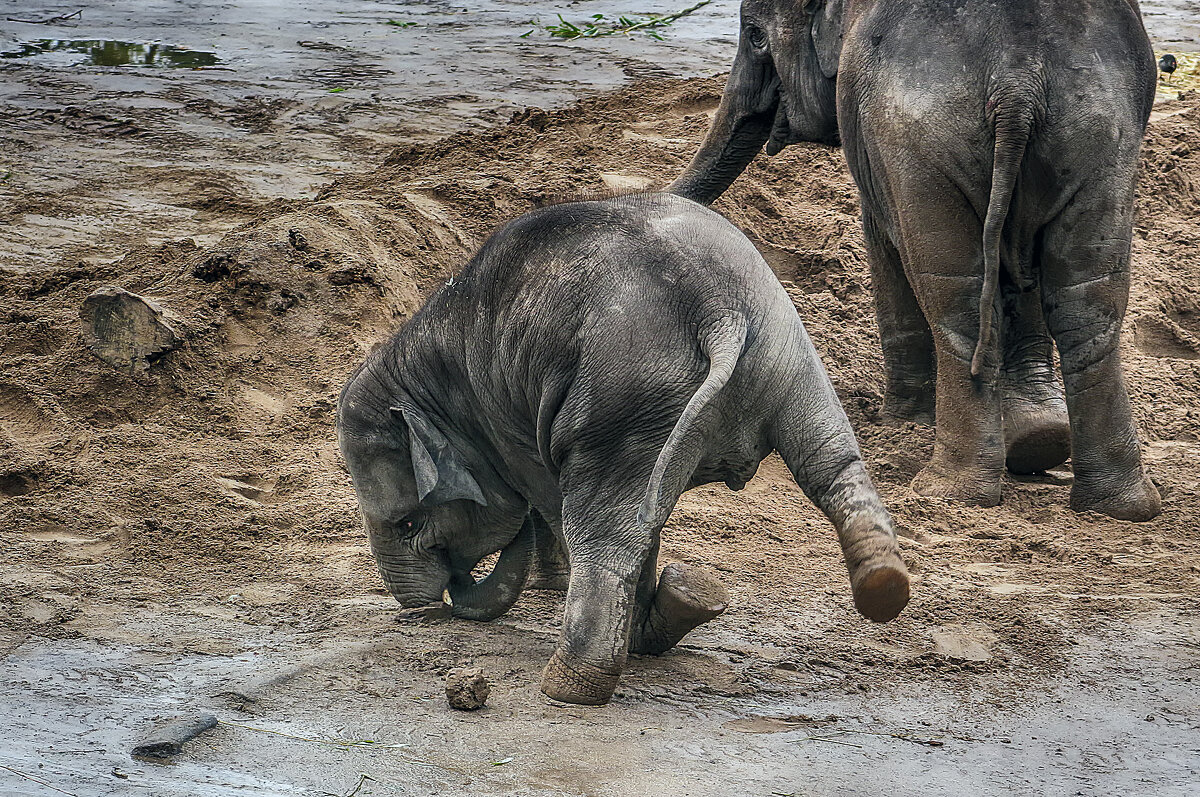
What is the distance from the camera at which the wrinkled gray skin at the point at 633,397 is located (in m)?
3.86

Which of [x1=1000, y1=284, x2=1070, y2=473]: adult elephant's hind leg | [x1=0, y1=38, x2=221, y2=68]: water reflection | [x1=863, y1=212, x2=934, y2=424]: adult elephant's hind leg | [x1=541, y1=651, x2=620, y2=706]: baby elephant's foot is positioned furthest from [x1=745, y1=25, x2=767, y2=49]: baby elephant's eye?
[x1=0, y1=38, x2=221, y2=68]: water reflection

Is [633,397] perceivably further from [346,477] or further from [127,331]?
[127,331]

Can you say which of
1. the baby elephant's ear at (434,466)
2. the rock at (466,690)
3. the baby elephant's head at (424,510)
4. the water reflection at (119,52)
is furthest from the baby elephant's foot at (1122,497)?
the water reflection at (119,52)

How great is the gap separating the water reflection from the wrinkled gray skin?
780 centimetres

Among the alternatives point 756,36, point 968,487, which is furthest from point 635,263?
point 756,36

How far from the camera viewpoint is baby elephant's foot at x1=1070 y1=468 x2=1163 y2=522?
5484 millimetres

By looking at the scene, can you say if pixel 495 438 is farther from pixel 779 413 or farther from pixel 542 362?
pixel 779 413

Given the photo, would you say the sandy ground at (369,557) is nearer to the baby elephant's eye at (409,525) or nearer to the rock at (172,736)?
the rock at (172,736)

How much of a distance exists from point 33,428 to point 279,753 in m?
2.99

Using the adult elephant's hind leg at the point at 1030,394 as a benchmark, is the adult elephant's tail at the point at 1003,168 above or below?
above

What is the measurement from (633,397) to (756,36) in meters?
3.04

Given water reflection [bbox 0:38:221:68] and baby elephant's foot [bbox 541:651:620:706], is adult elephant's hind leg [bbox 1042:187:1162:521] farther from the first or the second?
water reflection [bbox 0:38:221:68]

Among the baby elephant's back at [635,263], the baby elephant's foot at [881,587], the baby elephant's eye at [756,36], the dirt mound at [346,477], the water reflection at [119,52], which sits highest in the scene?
the baby elephant's eye at [756,36]

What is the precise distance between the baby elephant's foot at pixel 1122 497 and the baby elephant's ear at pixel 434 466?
236 cm
